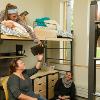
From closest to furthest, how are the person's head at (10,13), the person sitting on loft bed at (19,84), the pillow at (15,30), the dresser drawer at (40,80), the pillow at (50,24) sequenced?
1. the person sitting on loft bed at (19,84)
2. the pillow at (15,30)
3. the person's head at (10,13)
4. the dresser drawer at (40,80)
5. the pillow at (50,24)

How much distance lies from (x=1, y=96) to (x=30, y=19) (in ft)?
5.79

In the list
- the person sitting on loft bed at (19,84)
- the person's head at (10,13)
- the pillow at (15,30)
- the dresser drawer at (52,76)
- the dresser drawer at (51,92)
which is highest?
the person's head at (10,13)

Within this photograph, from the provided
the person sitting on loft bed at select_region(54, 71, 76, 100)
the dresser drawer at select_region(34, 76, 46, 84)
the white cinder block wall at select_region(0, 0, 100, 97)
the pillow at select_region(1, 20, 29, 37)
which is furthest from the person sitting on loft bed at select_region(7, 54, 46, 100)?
the white cinder block wall at select_region(0, 0, 100, 97)

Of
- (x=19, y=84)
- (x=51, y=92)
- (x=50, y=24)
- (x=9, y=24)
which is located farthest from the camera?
(x=51, y=92)

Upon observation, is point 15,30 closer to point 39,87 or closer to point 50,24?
point 50,24

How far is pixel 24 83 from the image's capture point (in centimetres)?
292

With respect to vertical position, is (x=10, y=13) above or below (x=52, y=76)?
above

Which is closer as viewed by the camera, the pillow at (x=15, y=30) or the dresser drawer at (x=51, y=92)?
the pillow at (x=15, y=30)

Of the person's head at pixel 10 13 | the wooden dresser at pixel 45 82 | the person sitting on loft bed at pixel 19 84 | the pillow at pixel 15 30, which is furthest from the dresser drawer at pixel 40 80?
the person's head at pixel 10 13

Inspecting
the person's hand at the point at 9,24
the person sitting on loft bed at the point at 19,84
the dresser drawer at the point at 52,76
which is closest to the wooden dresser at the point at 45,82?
the dresser drawer at the point at 52,76

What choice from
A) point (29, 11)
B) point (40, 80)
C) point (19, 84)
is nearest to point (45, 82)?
point (40, 80)

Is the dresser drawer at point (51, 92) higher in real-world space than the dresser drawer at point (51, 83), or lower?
lower

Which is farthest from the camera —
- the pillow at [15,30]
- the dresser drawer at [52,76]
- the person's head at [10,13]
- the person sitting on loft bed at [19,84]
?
the dresser drawer at [52,76]

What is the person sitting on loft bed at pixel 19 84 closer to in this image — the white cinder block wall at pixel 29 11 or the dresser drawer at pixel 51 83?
the white cinder block wall at pixel 29 11
